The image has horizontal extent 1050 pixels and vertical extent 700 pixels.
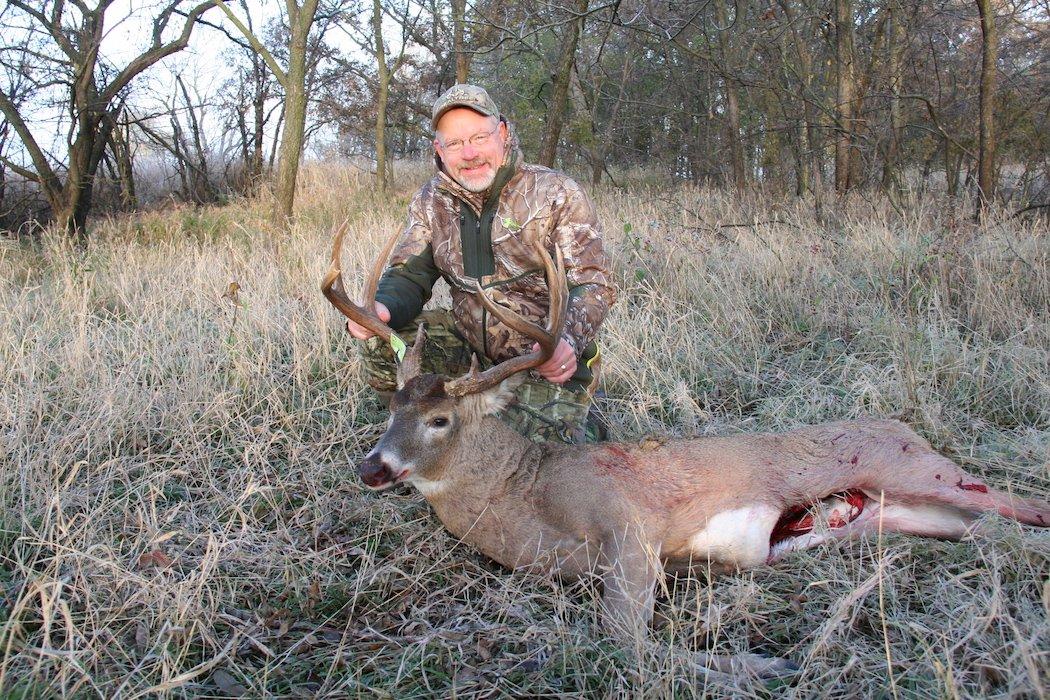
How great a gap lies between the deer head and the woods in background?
159 inches

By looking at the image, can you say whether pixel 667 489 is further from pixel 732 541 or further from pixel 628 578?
pixel 628 578

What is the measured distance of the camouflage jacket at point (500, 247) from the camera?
12.5 feet

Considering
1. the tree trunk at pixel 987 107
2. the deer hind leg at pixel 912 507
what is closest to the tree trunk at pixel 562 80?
the tree trunk at pixel 987 107

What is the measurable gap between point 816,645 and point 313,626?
1.57m

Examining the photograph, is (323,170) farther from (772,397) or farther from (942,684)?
(942,684)

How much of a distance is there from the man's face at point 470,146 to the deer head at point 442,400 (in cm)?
89

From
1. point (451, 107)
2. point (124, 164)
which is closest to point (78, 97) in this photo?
point (124, 164)

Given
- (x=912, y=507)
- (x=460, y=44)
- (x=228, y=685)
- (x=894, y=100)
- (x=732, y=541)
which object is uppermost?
(x=460, y=44)

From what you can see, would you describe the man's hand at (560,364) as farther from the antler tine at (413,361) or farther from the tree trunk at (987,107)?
the tree trunk at (987,107)

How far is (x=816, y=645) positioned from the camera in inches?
87.5

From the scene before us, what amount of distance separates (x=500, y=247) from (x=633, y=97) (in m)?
12.8

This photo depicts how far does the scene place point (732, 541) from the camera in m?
2.95

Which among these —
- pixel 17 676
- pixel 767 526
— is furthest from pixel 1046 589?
pixel 17 676

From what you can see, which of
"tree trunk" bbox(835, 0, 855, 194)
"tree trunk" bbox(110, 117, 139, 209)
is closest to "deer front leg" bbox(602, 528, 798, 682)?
"tree trunk" bbox(835, 0, 855, 194)
